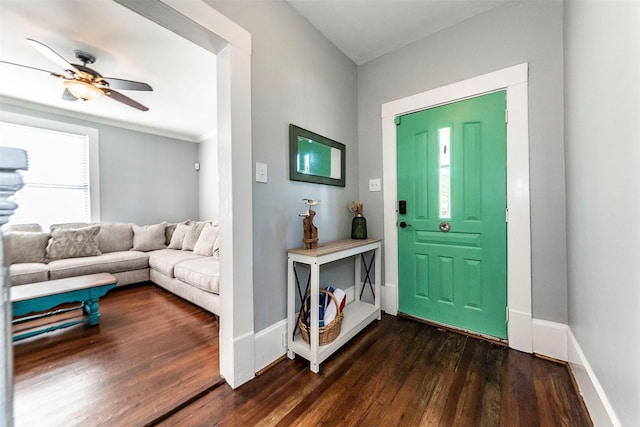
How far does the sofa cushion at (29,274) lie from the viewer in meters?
2.46

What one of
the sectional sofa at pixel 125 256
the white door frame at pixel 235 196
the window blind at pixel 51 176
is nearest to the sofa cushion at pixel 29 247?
the sectional sofa at pixel 125 256

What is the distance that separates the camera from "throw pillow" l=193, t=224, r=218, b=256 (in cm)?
317

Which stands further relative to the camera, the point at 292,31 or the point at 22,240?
the point at 22,240

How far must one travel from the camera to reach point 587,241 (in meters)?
1.20

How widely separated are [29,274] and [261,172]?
2940mm

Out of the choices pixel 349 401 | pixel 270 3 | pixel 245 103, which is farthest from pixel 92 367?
pixel 270 3

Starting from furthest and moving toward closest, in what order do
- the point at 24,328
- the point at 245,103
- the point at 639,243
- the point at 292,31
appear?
1. the point at 24,328
2. the point at 292,31
3. the point at 245,103
4. the point at 639,243

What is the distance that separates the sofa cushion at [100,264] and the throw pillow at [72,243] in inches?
4.2

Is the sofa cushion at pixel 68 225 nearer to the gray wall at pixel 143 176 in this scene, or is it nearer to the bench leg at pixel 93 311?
the gray wall at pixel 143 176

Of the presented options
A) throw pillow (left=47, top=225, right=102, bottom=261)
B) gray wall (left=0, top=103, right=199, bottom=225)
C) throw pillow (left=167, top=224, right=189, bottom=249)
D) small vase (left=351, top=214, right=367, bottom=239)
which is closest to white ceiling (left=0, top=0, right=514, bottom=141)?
gray wall (left=0, top=103, right=199, bottom=225)

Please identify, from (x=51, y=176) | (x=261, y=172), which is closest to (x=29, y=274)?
(x=51, y=176)

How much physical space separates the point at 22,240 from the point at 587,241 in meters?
5.05

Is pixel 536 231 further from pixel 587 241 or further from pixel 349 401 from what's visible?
pixel 349 401

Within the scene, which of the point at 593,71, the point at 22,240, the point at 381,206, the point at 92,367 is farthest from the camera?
the point at 22,240
